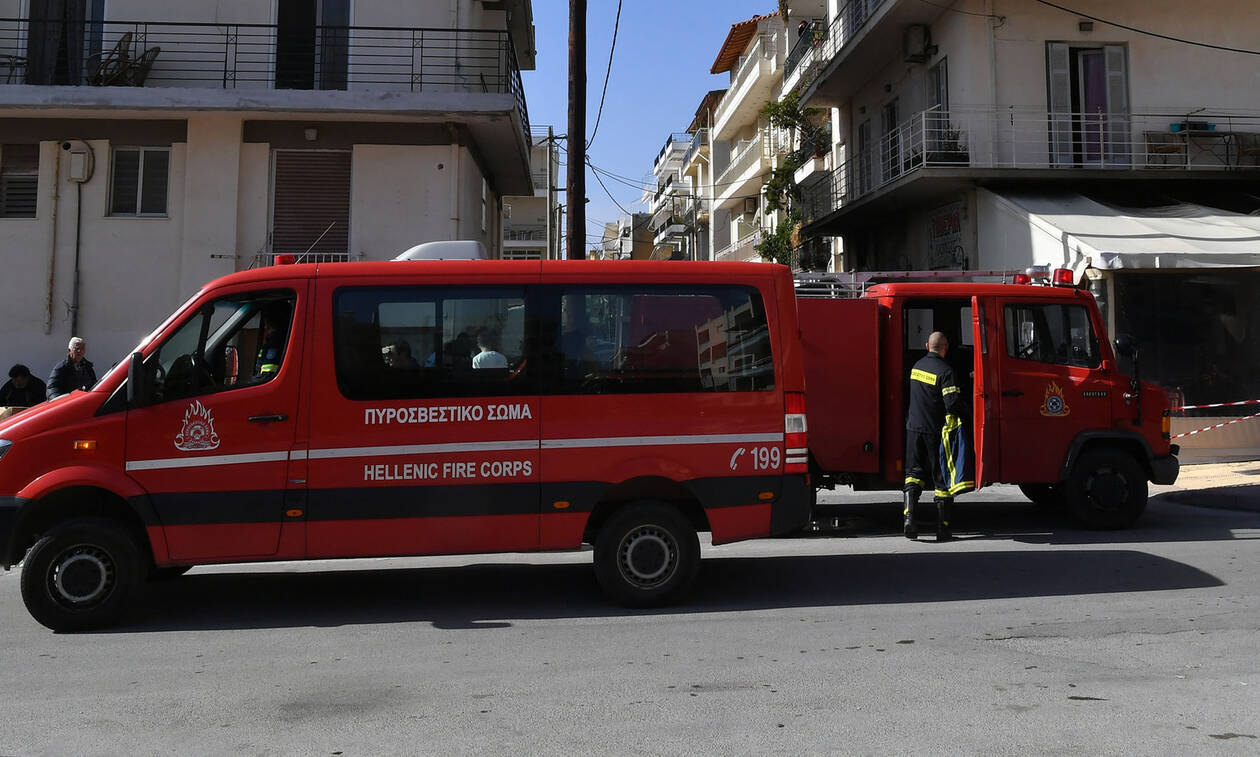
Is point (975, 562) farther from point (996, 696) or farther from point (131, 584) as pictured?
point (131, 584)

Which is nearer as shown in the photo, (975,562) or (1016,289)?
(975,562)

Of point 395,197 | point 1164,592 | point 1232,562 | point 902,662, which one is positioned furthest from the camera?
point 395,197

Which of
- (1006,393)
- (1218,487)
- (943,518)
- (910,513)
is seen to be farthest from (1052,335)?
(1218,487)

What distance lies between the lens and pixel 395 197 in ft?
51.0

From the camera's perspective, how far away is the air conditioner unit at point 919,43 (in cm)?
1923

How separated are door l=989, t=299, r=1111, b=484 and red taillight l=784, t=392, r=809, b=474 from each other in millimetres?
3196

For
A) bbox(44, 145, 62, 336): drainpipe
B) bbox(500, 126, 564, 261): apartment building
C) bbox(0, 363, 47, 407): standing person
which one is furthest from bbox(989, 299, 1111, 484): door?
bbox(500, 126, 564, 261): apartment building

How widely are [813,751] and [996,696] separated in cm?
117

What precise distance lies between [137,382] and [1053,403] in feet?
24.7

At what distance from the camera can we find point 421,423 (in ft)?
19.2

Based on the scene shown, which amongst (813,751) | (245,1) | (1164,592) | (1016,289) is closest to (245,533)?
(813,751)

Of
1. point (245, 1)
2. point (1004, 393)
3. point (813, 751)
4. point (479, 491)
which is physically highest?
point (245, 1)

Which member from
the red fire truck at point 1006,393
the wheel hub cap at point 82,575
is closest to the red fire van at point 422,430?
the wheel hub cap at point 82,575

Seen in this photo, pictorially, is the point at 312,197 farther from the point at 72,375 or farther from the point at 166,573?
the point at 166,573
